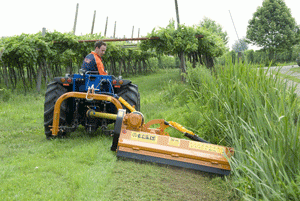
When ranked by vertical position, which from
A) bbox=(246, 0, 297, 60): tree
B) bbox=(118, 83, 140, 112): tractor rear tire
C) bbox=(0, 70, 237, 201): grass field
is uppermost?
bbox=(246, 0, 297, 60): tree

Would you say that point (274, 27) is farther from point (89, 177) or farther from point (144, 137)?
point (89, 177)

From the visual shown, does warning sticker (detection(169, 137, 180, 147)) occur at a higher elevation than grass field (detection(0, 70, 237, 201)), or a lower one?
higher

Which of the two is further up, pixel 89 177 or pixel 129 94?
pixel 129 94

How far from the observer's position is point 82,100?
5148 mm

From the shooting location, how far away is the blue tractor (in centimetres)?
511

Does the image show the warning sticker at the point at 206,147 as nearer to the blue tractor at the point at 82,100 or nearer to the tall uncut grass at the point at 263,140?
the tall uncut grass at the point at 263,140

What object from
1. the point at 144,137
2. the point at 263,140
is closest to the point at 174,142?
the point at 144,137

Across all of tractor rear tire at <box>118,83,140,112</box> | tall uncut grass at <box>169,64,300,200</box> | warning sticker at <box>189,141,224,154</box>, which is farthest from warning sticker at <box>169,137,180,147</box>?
tractor rear tire at <box>118,83,140,112</box>

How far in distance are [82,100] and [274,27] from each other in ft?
140

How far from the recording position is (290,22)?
4228 centimetres

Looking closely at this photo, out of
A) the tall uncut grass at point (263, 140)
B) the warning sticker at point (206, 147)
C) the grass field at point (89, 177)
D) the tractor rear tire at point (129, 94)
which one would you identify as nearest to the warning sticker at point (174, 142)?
the warning sticker at point (206, 147)

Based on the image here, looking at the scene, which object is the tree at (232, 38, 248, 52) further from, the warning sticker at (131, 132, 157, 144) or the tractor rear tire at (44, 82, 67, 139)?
the tractor rear tire at (44, 82, 67, 139)

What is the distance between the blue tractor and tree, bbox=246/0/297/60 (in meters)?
40.3

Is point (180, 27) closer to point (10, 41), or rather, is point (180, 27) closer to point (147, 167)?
point (10, 41)
